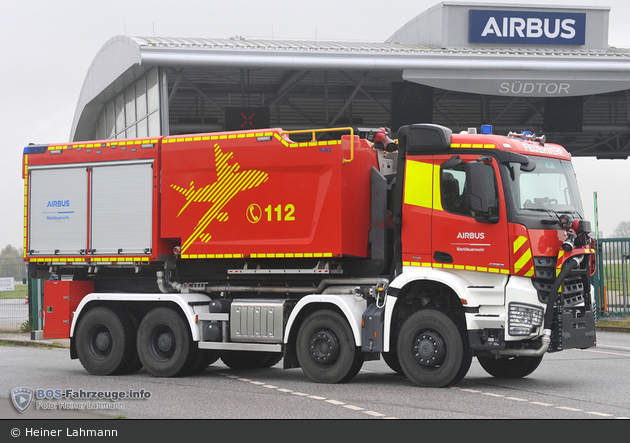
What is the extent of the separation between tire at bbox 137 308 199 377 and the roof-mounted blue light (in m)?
3.32

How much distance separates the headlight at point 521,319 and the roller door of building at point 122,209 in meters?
5.48

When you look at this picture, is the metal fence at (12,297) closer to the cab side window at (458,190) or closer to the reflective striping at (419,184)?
the reflective striping at (419,184)

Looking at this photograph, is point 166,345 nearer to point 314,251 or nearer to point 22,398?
point 314,251

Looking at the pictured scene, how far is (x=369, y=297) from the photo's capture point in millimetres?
11742

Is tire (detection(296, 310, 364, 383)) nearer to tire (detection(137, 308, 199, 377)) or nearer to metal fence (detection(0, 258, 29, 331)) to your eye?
tire (detection(137, 308, 199, 377))

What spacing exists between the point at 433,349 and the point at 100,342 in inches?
212

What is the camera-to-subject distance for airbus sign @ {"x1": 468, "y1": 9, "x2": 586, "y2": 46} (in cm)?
3353

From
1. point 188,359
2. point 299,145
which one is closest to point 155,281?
point 188,359

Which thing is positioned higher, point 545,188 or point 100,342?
point 545,188

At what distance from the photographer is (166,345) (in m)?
12.9

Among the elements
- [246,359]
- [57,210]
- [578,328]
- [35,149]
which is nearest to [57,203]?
[57,210]

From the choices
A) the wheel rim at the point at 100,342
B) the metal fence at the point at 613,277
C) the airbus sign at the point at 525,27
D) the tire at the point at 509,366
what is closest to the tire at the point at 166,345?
the wheel rim at the point at 100,342

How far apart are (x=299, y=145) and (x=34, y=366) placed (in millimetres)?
6292

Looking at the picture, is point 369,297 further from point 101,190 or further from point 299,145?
point 101,190
